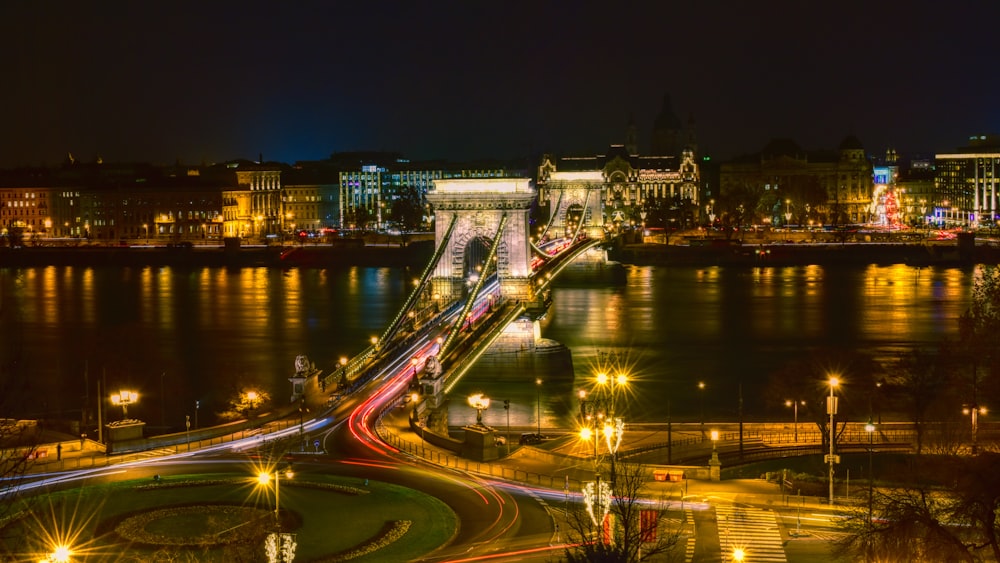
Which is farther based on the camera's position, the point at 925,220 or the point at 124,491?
the point at 925,220

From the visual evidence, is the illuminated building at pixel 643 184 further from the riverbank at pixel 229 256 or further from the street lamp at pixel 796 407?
the street lamp at pixel 796 407

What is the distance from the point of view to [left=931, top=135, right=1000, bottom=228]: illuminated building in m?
92.7

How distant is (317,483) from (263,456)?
1.92 metres

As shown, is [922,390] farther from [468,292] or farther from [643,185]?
[643,185]

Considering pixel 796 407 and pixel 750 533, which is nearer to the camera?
pixel 750 533

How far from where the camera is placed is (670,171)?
341 feet

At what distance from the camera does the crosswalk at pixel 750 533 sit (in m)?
13.7

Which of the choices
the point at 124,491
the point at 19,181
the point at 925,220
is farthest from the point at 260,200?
the point at 124,491

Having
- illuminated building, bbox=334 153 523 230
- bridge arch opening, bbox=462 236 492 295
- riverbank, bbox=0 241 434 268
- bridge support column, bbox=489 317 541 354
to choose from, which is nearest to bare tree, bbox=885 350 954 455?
bridge support column, bbox=489 317 541 354

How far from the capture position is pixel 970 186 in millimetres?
97312

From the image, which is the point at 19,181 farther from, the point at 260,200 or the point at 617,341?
the point at 617,341

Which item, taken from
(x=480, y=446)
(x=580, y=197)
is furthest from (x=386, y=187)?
(x=480, y=446)

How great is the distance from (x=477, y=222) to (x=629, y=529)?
75.2 ft

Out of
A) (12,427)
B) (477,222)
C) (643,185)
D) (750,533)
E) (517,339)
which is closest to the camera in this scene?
(750,533)
